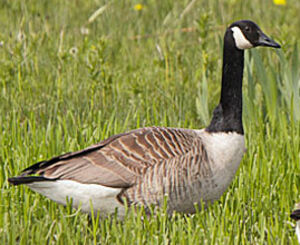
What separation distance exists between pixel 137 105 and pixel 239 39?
1700 mm

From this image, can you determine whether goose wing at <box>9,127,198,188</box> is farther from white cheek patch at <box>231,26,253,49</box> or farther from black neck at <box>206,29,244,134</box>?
white cheek patch at <box>231,26,253,49</box>

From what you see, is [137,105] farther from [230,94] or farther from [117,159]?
[117,159]

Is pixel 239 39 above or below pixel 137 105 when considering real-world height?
above

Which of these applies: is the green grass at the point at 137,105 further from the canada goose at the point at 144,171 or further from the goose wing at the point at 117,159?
the goose wing at the point at 117,159

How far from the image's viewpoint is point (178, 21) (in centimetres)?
837

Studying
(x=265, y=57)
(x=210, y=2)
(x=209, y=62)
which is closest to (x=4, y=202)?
(x=209, y=62)

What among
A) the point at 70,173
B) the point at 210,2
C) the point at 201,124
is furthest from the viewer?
the point at 210,2

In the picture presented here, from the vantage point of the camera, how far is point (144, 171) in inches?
160

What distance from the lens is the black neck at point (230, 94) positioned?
4.46 metres

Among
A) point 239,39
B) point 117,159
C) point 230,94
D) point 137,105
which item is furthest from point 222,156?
point 137,105

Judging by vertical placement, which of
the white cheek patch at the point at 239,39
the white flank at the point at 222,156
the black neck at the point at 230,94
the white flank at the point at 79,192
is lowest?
the white flank at the point at 79,192

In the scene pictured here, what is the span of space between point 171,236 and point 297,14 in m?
6.31

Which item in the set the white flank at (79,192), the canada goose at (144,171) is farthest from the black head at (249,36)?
the white flank at (79,192)

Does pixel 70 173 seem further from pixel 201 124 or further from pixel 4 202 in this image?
pixel 201 124
